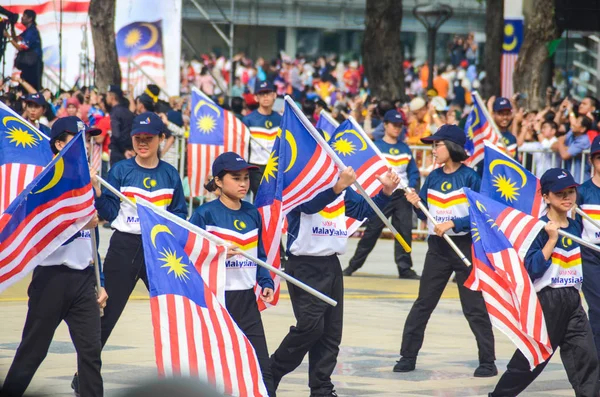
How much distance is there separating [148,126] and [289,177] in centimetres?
105

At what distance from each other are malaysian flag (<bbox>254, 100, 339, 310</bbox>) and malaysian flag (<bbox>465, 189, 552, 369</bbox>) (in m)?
1.02

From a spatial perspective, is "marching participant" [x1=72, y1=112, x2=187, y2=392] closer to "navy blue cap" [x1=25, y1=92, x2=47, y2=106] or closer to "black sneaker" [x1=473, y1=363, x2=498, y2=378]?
"black sneaker" [x1=473, y1=363, x2=498, y2=378]

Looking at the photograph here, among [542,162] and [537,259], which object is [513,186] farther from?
[542,162]

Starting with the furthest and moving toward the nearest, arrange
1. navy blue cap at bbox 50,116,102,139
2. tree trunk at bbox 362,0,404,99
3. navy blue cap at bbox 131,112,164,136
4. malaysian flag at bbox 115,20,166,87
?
malaysian flag at bbox 115,20,166,87, tree trunk at bbox 362,0,404,99, navy blue cap at bbox 131,112,164,136, navy blue cap at bbox 50,116,102,139

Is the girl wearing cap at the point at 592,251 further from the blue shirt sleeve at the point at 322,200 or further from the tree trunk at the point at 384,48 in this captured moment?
the tree trunk at the point at 384,48

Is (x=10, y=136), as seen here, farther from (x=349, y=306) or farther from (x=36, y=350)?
(x=349, y=306)

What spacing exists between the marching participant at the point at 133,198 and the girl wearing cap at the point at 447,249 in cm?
209

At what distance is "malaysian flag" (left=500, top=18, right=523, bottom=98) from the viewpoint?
26736mm

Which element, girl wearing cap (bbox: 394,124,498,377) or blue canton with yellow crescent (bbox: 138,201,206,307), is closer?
blue canton with yellow crescent (bbox: 138,201,206,307)

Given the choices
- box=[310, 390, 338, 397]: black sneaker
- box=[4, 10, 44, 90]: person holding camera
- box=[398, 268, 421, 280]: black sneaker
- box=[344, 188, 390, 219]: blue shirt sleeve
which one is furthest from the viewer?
box=[4, 10, 44, 90]: person holding camera

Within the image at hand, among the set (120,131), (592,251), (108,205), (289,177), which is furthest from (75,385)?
(120,131)

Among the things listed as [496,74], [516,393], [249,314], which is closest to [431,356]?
[516,393]

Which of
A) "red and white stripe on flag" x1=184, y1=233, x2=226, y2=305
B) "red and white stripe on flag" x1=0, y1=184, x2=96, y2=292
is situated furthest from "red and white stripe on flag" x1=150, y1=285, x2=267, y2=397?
"red and white stripe on flag" x1=0, y1=184, x2=96, y2=292

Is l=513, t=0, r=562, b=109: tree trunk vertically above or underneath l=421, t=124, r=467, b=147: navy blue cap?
above
